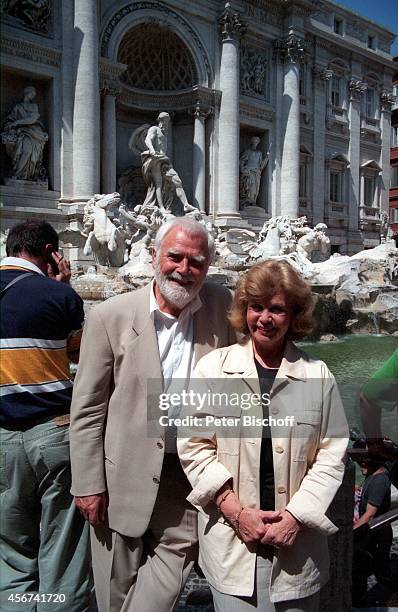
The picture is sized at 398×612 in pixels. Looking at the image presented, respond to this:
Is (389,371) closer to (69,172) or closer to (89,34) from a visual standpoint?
(69,172)

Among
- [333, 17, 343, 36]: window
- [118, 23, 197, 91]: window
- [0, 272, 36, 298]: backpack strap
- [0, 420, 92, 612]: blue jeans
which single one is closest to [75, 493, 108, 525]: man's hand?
[0, 420, 92, 612]: blue jeans

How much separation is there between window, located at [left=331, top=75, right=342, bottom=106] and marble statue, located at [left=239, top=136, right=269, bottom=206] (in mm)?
5271

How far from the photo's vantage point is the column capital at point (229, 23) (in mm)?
16734

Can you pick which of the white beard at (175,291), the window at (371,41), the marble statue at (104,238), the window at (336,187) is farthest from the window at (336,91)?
the white beard at (175,291)

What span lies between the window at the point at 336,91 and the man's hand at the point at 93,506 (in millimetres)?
22758

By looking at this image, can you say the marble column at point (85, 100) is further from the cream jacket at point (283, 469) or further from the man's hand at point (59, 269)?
the cream jacket at point (283, 469)

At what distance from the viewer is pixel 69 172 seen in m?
14.1

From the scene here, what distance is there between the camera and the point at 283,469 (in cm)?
163

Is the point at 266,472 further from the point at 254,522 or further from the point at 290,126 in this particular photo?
the point at 290,126

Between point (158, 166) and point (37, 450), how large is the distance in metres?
14.4

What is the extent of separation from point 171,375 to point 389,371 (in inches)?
37.9

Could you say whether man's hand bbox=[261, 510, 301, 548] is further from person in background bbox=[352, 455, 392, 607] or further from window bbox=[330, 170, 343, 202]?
window bbox=[330, 170, 343, 202]

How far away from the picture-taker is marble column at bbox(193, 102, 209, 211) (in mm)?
17047

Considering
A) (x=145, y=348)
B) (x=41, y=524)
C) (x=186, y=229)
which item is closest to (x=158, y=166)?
(x=186, y=229)
